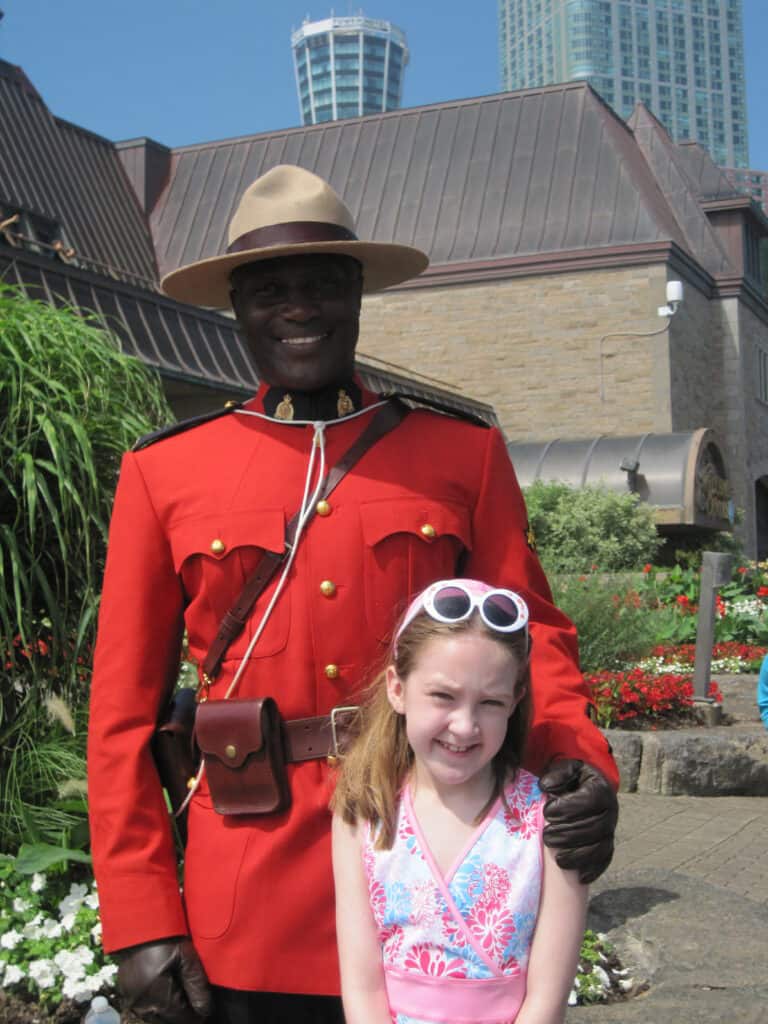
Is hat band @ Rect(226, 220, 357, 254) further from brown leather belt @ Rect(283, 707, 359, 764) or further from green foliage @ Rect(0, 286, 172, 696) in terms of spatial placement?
green foliage @ Rect(0, 286, 172, 696)

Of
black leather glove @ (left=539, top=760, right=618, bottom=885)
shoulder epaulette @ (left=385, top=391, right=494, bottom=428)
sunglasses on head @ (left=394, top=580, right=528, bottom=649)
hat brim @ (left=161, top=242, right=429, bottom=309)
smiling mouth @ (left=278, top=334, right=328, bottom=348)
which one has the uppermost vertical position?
hat brim @ (left=161, top=242, right=429, bottom=309)

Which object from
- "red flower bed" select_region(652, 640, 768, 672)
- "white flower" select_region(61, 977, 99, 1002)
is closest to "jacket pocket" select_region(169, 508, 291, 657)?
"white flower" select_region(61, 977, 99, 1002)

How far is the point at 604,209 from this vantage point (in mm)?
31297

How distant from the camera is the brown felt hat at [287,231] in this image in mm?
2467

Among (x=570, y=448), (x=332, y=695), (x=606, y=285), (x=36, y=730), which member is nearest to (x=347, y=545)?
(x=332, y=695)

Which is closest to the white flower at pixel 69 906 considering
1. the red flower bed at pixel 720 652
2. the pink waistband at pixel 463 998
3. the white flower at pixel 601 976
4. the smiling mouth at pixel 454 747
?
the white flower at pixel 601 976

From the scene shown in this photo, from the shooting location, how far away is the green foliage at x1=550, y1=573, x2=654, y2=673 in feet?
36.9

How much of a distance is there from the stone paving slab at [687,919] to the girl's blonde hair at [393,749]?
1.82 meters

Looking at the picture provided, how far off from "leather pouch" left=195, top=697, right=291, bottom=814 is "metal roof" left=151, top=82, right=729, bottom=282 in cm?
2946

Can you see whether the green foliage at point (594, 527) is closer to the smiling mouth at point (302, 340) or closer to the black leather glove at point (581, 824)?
the smiling mouth at point (302, 340)

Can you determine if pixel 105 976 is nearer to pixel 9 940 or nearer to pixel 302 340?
pixel 9 940

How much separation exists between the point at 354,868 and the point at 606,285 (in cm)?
2973

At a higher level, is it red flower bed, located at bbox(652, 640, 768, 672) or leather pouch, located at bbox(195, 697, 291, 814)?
leather pouch, located at bbox(195, 697, 291, 814)

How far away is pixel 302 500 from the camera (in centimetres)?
246
